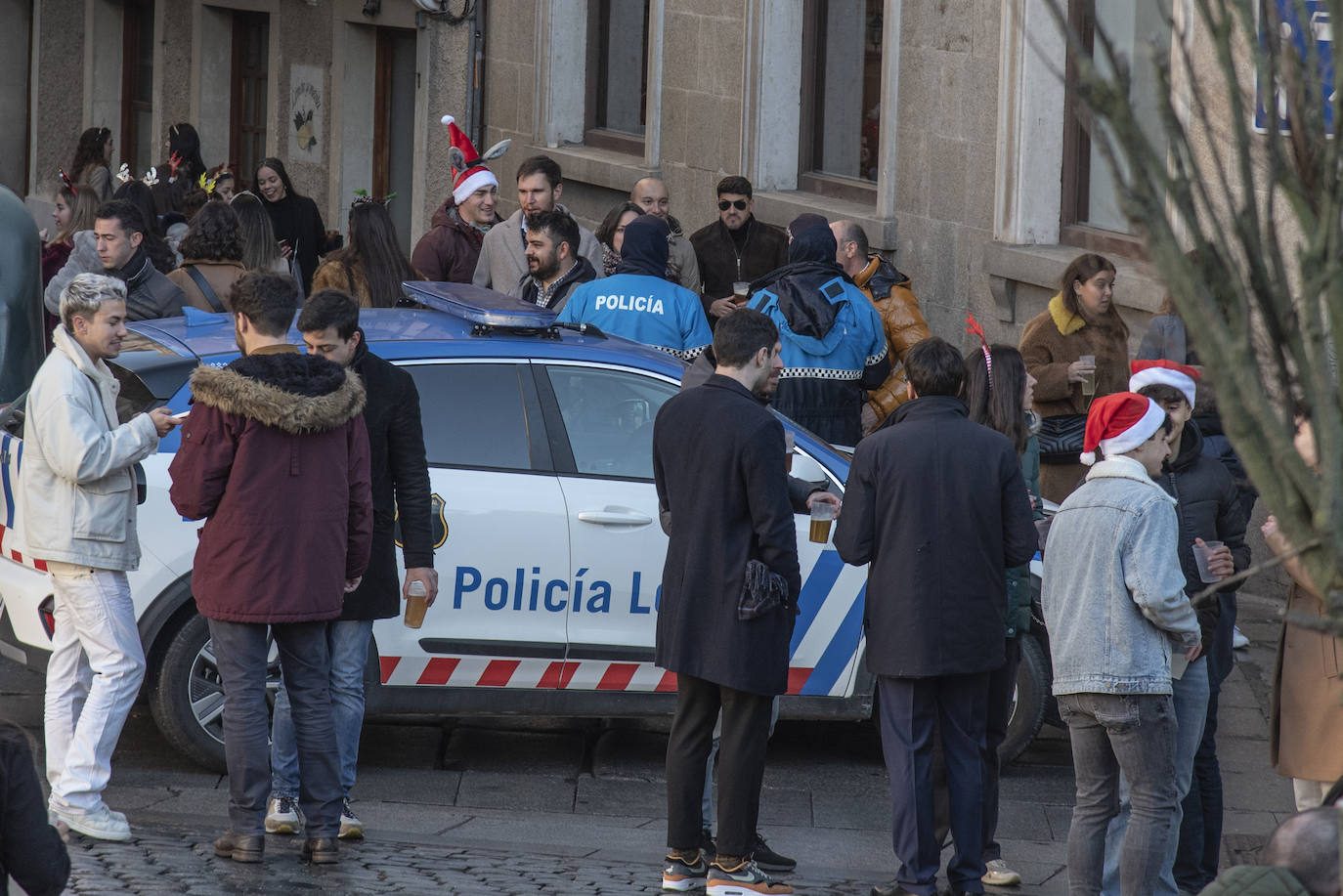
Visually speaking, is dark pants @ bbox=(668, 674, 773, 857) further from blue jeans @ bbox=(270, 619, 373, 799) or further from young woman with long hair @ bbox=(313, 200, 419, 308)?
young woman with long hair @ bbox=(313, 200, 419, 308)

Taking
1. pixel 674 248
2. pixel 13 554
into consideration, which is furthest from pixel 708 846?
pixel 674 248

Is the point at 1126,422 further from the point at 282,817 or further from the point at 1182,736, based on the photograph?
the point at 282,817

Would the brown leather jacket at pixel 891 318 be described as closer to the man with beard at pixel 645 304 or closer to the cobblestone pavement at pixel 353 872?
the man with beard at pixel 645 304

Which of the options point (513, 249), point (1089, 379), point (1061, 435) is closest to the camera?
point (1089, 379)

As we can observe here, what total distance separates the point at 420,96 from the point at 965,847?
1294 centimetres

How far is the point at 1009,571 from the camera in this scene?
6.05 m

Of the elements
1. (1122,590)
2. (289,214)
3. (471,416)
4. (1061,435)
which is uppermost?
(289,214)

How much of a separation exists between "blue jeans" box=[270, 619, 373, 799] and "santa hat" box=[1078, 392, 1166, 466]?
2.31 m

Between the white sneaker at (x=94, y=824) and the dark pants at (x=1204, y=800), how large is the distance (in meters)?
3.23

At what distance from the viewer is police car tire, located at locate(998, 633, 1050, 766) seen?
22.9ft

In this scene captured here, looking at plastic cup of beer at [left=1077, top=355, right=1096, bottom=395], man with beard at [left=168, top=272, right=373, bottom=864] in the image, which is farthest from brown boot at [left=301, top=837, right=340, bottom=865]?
plastic cup of beer at [left=1077, top=355, right=1096, bottom=395]

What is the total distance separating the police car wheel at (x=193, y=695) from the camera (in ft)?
21.5

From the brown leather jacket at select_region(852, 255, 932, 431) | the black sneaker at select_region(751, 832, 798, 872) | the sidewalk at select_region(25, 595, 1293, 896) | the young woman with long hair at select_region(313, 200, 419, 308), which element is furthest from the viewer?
the brown leather jacket at select_region(852, 255, 932, 431)

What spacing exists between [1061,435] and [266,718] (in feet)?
15.2
